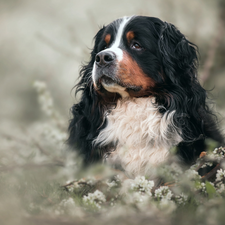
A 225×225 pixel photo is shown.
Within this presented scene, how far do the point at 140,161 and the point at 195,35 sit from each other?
4332mm

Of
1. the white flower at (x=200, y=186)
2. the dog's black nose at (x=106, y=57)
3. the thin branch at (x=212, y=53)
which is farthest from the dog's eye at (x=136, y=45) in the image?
the thin branch at (x=212, y=53)

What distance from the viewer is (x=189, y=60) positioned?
3.07 m

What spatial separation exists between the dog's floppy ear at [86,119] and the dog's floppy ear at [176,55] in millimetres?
710

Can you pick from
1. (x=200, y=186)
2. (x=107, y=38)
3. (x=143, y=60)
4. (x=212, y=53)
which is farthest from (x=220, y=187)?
(x=212, y=53)

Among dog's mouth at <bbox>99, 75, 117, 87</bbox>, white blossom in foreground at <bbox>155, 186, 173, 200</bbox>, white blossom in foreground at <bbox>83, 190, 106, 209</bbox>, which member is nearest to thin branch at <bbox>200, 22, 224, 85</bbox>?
dog's mouth at <bbox>99, 75, 117, 87</bbox>

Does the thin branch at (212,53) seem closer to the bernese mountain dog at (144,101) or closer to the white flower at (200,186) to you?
the bernese mountain dog at (144,101)

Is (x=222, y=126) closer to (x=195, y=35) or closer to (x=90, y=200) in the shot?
(x=90, y=200)

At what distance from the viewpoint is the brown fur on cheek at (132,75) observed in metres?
2.70

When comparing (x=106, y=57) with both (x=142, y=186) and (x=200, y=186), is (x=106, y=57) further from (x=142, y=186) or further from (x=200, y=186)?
(x=200, y=186)

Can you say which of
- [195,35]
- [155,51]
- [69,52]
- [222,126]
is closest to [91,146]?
[155,51]

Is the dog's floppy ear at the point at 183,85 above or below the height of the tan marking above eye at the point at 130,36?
below

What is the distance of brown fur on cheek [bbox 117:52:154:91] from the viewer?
2.70 metres

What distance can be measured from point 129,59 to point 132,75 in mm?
147

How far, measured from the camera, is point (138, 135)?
2.94m
